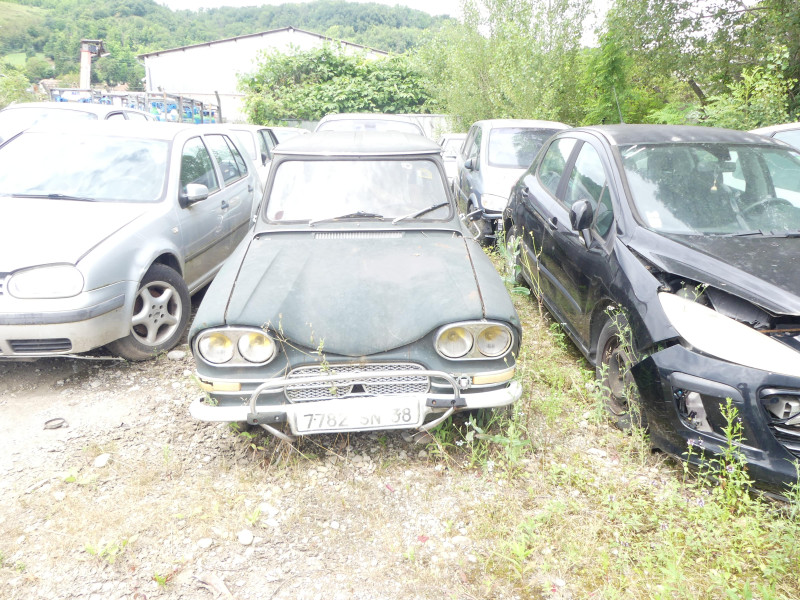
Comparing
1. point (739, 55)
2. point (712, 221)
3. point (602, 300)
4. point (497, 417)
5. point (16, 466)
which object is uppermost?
point (739, 55)

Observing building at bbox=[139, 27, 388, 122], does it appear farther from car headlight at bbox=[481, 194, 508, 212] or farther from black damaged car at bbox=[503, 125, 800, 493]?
black damaged car at bbox=[503, 125, 800, 493]

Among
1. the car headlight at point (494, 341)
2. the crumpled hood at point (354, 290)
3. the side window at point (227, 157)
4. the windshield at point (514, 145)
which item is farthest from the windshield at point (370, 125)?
the car headlight at point (494, 341)

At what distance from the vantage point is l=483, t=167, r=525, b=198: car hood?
719 cm

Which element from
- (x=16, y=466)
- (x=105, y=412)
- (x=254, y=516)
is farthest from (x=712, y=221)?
(x=16, y=466)

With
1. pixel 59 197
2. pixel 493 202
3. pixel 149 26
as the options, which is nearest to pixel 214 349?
pixel 59 197

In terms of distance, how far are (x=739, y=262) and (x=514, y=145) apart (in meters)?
5.59

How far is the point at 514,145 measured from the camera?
8.04 meters

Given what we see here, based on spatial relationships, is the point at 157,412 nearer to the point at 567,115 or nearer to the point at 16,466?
the point at 16,466

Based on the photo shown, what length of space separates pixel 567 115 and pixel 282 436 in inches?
533

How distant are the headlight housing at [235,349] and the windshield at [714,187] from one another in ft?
7.88

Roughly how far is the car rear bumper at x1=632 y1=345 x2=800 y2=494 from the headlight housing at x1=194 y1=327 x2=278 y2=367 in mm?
1950

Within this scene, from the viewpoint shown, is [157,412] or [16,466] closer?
[16,466]

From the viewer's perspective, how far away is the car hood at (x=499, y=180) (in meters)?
7.19

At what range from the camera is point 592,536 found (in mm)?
2496
